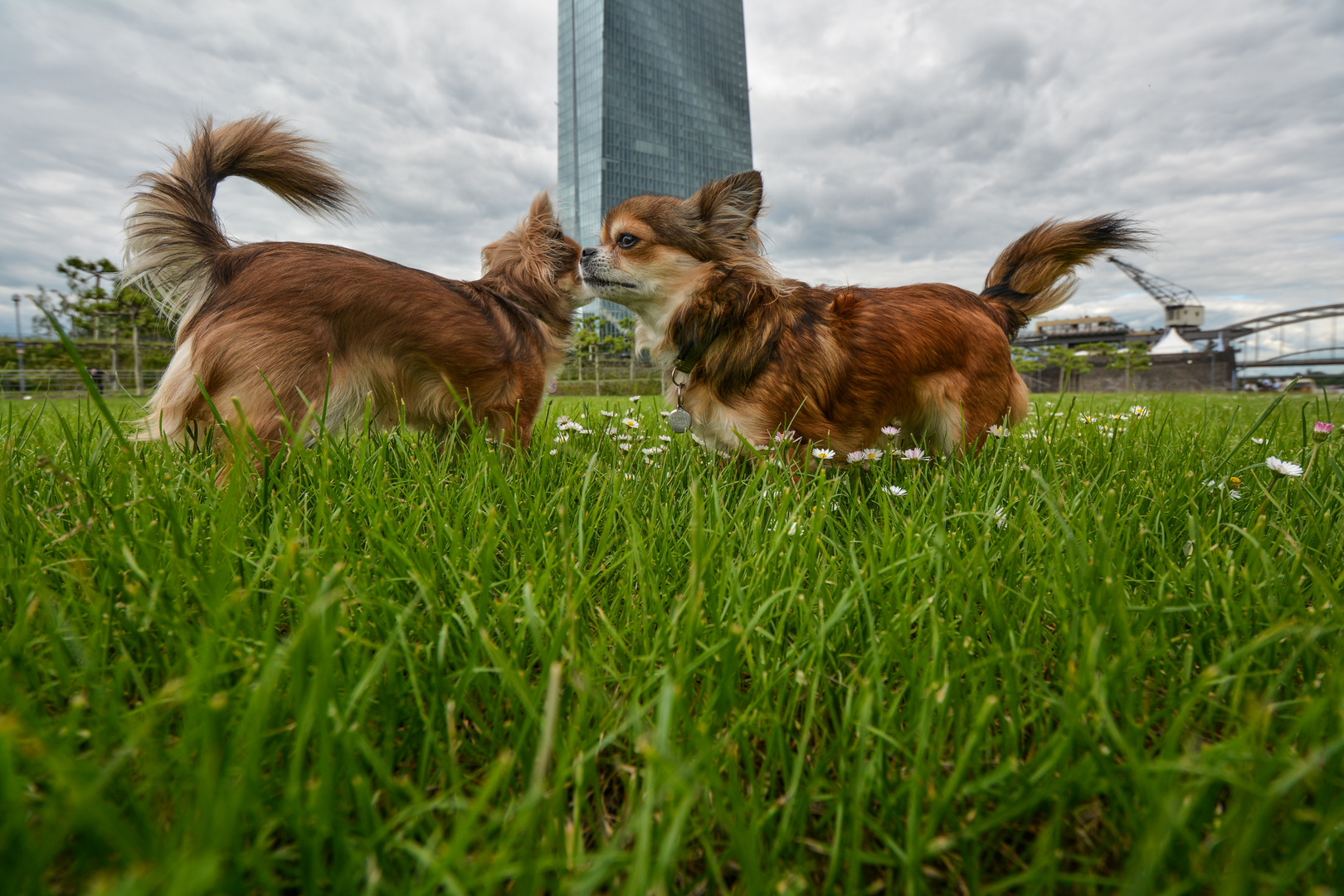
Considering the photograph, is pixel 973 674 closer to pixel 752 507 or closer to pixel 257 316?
pixel 752 507

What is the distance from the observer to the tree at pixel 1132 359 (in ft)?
116

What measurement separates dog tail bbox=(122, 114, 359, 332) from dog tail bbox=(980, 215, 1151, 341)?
3.79 m

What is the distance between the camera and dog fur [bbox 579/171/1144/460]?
2768 millimetres

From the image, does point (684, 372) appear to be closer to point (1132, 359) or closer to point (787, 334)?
point (787, 334)

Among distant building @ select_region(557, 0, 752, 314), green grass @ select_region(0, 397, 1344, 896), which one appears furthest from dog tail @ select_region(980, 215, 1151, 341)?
distant building @ select_region(557, 0, 752, 314)

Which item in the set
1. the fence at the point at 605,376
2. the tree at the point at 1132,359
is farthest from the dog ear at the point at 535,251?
the tree at the point at 1132,359

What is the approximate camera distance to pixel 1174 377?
1462 inches

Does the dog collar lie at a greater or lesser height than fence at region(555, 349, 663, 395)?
lesser

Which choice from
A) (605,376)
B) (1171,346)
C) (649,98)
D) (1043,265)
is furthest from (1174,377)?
(1043,265)

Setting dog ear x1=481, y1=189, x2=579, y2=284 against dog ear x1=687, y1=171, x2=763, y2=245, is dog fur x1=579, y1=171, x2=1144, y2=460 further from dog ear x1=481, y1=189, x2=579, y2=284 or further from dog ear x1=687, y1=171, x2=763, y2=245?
dog ear x1=481, y1=189, x2=579, y2=284

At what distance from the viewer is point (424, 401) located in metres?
3.04

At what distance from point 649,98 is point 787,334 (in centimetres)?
4680

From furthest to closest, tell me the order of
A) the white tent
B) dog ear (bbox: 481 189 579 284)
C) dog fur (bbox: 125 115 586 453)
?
the white tent < dog ear (bbox: 481 189 579 284) < dog fur (bbox: 125 115 586 453)

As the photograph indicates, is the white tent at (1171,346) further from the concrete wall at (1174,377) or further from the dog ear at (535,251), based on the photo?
the dog ear at (535,251)
